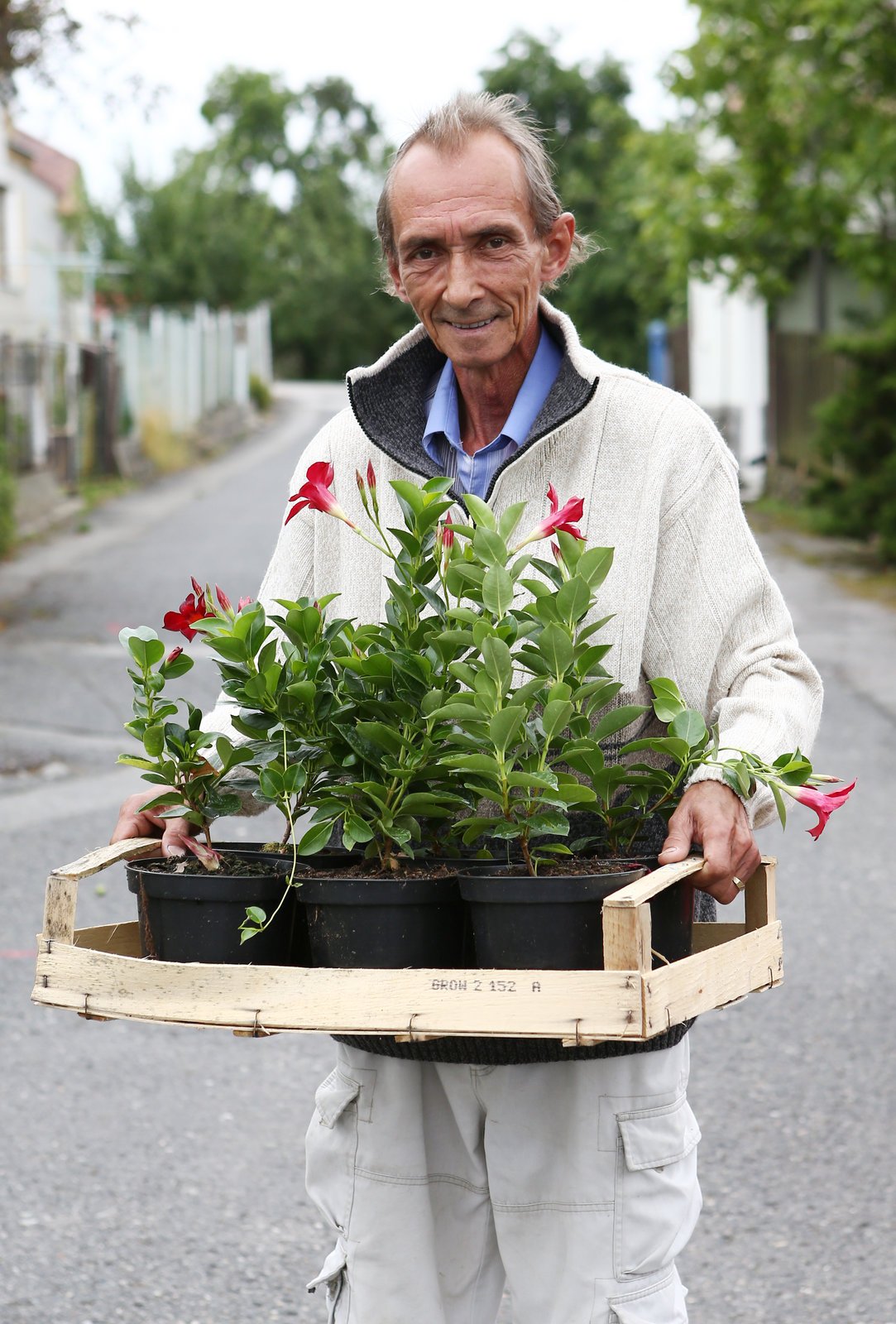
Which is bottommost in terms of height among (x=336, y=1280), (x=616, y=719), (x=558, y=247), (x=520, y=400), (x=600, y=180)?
(x=336, y=1280)

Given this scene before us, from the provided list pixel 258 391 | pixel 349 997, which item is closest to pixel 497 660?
pixel 349 997

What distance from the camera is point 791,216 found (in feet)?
53.5

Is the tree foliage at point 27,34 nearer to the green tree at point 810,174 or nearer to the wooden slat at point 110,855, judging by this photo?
the green tree at point 810,174

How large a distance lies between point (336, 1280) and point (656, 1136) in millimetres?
527

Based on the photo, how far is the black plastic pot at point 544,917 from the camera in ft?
6.14

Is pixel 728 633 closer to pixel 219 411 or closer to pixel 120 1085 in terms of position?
pixel 120 1085

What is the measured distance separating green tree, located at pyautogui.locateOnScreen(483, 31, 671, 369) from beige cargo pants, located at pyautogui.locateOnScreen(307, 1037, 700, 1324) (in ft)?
81.0

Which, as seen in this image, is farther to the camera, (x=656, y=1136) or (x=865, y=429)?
(x=865, y=429)

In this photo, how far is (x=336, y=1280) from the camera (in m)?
2.39

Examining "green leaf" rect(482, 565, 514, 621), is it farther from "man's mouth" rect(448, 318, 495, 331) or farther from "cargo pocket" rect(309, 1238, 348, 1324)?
"cargo pocket" rect(309, 1238, 348, 1324)

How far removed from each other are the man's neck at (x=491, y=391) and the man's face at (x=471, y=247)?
0.02m

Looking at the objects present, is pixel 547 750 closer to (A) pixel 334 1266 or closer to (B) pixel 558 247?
(B) pixel 558 247

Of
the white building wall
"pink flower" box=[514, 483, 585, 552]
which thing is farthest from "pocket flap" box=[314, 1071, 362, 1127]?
the white building wall

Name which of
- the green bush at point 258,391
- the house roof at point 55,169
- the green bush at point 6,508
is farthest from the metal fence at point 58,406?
the green bush at point 258,391
